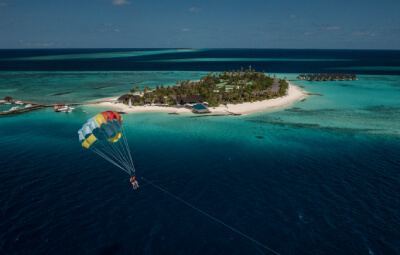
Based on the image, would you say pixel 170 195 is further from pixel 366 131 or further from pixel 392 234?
pixel 366 131

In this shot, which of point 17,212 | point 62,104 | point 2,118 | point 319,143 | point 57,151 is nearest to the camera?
point 17,212

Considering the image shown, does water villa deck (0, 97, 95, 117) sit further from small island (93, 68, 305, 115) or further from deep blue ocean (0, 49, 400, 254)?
small island (93, 68, 305, 115)

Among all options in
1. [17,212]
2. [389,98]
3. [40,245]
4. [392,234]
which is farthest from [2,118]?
[389,98]

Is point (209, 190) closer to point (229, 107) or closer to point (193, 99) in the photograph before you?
point (229, 107)

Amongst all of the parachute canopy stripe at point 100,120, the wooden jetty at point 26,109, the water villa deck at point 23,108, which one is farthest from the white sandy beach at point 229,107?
the parachute canopy stripe at point 100,120

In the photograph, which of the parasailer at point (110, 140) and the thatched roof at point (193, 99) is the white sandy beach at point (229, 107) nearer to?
the thatched roof at point (193, 99)

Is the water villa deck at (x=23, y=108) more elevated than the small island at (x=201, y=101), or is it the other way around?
the small island at (x=201, y=101)

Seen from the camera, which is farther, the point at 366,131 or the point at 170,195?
the point at 366,131

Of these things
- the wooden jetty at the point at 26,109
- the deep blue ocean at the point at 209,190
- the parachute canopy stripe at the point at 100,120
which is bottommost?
the wooden jetty at the point at 26,109
